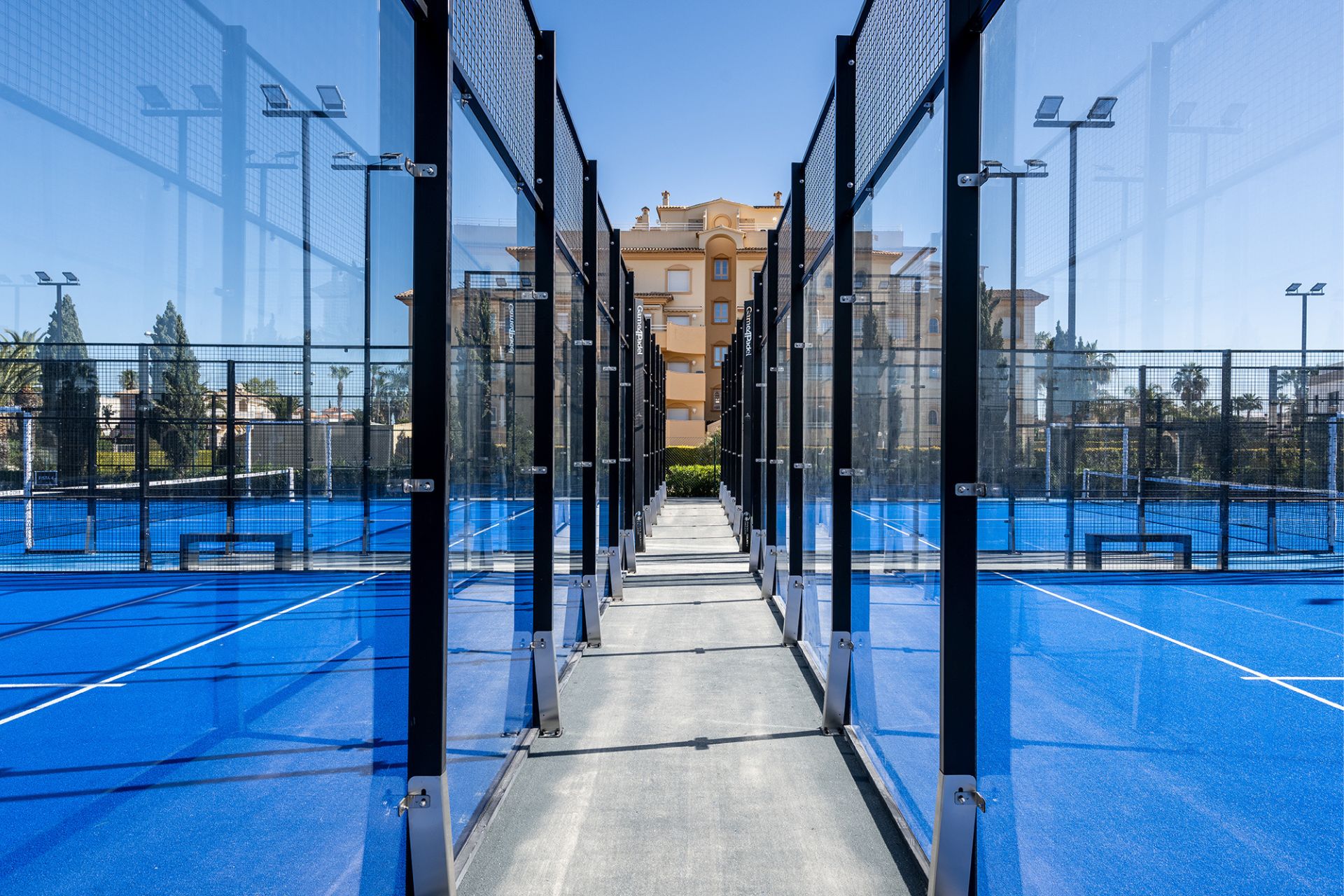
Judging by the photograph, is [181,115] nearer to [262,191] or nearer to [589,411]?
[262,191]

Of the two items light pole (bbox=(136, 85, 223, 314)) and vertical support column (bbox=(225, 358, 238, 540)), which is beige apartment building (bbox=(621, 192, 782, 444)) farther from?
light pole (bbox=(136, 85, 223, 314))

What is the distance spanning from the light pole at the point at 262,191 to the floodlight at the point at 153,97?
1664 millimetres

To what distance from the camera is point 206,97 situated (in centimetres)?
517

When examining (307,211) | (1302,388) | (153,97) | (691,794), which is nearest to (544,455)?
(691,794)

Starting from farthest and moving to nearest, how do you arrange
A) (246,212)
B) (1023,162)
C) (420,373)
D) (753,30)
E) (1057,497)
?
(1057,497) → (246,212) → (753,30) → (1023,162) → (420,373)

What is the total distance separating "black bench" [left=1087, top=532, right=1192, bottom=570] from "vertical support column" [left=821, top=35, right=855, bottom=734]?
18.4ft

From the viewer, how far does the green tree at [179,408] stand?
8.85 m

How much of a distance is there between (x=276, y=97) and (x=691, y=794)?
5785 mm

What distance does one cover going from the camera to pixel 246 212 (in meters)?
6.82

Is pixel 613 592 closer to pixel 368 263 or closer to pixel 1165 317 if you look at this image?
pixel 368 263

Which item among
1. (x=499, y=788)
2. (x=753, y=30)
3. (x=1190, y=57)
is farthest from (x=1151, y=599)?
(x=499, y=788)

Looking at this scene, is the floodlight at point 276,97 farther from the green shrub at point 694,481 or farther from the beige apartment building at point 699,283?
the beige apartment building at point 699,283

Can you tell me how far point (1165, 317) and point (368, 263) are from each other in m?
7.13

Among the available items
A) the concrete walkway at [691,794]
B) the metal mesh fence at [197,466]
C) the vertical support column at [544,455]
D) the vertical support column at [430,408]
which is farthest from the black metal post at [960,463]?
the metal mesh fence at [197,466]
